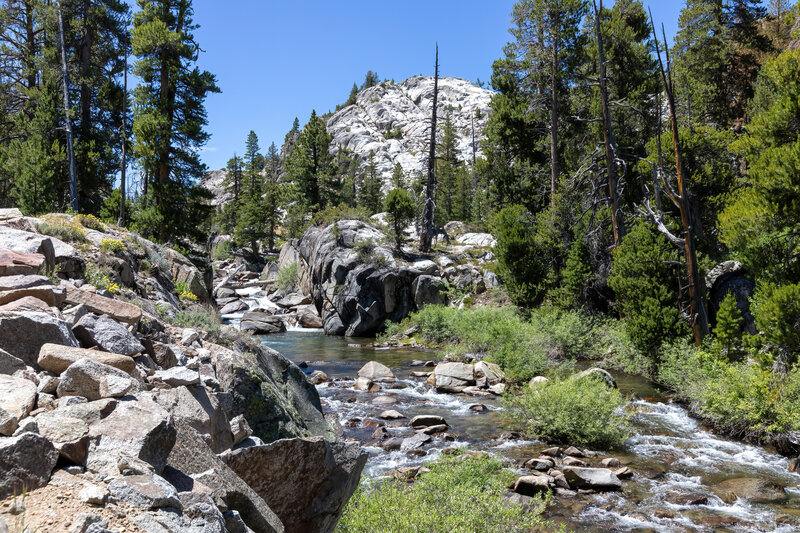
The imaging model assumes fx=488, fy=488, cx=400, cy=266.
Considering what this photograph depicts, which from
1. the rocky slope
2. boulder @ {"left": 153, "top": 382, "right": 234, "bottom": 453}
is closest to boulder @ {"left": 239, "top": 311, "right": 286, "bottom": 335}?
the rocky slope

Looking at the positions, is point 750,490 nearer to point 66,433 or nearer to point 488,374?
point 488,374

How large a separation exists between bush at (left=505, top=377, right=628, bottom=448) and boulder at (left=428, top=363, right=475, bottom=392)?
4.46m

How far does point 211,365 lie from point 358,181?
84.8 meters

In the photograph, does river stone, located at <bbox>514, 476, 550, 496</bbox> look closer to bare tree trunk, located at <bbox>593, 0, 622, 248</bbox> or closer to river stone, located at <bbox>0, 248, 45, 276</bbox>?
river stone, located at <bbox>0, 248, 45, 276</bbox>

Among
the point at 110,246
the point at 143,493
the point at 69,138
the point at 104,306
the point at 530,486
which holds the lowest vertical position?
the point at 530,486

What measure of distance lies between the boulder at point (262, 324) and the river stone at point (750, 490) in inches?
954

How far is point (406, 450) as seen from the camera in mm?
9797

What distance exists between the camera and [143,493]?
2.35 m

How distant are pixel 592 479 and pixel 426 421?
4312 millimetres

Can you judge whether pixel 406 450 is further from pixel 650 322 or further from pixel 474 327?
pixel 474 327

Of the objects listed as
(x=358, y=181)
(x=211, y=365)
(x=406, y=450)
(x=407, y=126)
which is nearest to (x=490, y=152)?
(x=406, y=450)

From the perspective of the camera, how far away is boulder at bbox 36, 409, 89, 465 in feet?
8.05

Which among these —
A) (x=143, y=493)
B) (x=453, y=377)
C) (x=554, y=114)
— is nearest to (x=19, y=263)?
(x=143, y=493)

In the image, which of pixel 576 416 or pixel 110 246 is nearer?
pixel 110 246
